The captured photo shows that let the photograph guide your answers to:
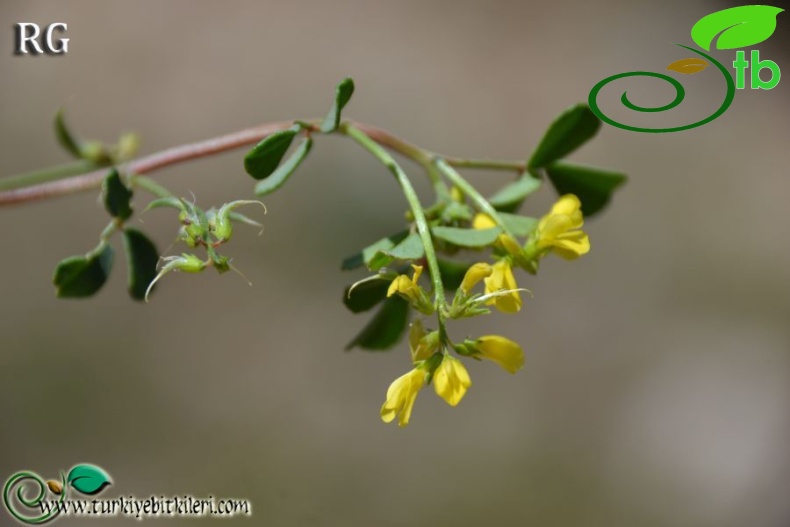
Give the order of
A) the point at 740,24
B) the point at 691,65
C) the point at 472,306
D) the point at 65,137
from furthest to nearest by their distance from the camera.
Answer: the point at 691,65 → the point at 740,24 → the point at 65,137 → the point at 472,306

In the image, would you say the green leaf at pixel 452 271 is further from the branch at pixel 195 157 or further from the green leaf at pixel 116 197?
the green leaf at pixel 116 197

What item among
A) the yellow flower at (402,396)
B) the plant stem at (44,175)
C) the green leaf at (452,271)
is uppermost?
the plant stem at (44,175)

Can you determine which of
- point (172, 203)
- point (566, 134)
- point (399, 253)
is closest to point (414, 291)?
point (399, 253)

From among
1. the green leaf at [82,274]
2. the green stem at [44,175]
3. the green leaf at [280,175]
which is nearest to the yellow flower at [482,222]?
the green leaf at [280,175]

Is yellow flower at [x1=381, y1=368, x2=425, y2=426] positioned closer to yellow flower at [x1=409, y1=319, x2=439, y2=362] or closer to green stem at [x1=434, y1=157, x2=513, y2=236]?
yellow flower at [x1=409, y1=319, x2=439, y2=362]

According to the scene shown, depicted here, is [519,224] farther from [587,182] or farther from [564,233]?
[587,182]
